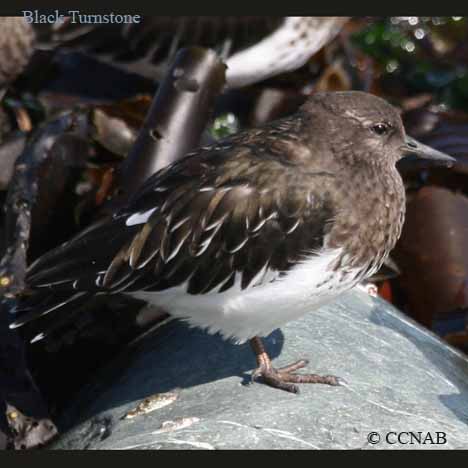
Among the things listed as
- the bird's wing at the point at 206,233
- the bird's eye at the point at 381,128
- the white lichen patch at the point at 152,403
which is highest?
the bird's eye at the point at 381,128

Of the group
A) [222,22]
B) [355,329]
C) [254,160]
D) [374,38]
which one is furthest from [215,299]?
[374,38]

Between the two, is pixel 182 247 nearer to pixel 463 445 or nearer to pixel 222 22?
pixel 463 445

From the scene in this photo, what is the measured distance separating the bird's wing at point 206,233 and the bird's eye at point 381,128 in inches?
9.5

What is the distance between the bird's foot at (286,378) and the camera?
243 cm

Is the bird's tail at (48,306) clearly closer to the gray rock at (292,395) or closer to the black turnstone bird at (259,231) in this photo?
the black turnstone bird at (259,231)

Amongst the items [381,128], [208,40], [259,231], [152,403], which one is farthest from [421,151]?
[208,40]

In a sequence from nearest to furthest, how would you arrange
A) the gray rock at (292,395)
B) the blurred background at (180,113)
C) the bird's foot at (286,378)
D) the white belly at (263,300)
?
1. the gray rock at (292,395)
2. the white belly at (263,300)
3. the bird's foot at (286,378)
4. the blurred background at (180,113)

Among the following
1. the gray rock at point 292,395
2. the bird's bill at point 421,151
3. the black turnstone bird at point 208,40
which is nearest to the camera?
the gray rock at point 292,395

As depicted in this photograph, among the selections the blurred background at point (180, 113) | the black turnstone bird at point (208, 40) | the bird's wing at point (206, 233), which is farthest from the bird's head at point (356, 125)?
the black turnstone bird at point (208, 40)

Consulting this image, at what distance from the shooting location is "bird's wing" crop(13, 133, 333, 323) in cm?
233

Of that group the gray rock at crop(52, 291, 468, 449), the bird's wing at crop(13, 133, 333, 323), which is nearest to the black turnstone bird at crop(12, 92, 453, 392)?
the bird's wing at crop(13, 133, 333, 323)

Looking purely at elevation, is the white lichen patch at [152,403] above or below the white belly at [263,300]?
below

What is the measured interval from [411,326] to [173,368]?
0.69 meters

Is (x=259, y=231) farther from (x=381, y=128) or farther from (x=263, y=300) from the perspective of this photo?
(x=381, y=128)
